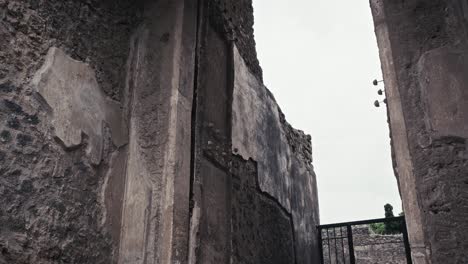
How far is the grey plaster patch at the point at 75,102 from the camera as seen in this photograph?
1837mm

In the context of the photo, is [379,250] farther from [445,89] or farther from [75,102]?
[75,102]

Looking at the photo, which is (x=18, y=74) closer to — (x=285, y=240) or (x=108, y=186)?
(x=108, y=186)

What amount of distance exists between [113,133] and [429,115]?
146 cm

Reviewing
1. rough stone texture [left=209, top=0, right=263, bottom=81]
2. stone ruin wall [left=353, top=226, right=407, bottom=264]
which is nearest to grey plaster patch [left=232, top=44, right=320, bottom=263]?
rough stone texture [left=209, top=0, right=263, bottom=81]

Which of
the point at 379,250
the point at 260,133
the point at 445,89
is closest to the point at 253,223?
the point at 260,133

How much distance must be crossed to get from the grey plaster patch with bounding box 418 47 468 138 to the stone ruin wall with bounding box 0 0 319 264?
1.12 meters

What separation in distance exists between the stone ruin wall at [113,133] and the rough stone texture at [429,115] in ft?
3.14

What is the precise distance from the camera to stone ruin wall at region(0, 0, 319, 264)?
169 cm

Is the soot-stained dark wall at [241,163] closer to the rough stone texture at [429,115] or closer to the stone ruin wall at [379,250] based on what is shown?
the rough stone texture at [429,115]

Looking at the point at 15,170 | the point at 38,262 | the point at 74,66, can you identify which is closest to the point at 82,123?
the point at 74,66

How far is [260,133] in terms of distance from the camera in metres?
4.48

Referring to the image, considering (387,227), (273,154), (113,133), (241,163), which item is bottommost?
(113,133)

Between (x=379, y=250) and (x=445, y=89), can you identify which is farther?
(x=379, y=250)

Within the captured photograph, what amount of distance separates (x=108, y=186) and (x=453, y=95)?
1613 mm
